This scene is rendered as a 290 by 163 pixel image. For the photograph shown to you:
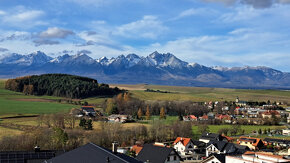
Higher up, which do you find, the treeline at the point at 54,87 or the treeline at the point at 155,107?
the treeline at the point at 54,87

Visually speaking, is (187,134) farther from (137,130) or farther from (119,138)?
(119,138)

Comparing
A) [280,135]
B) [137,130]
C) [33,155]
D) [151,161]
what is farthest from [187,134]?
[33,155]

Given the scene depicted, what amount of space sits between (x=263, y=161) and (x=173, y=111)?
10545cm

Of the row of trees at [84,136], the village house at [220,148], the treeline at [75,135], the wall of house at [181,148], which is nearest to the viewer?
the row of trees at [84,136]

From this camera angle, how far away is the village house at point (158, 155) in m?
44.1

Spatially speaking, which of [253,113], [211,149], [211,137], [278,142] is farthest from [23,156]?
[253,113]

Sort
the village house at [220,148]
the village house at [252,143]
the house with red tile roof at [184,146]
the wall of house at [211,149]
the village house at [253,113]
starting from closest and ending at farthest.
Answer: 1. the village house at [220,148]
2. the wall of house at [211,149]
3. the house with red tile roof at [184,146]
4. the village house at [252,143]
5. the village house at [253,113]

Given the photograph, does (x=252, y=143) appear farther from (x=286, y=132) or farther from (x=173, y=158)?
(x=173, y=158)

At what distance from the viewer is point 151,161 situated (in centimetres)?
4381

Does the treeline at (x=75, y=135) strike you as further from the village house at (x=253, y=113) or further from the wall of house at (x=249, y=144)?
the village house at (x=253, y=113)

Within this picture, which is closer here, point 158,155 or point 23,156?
point 23,156

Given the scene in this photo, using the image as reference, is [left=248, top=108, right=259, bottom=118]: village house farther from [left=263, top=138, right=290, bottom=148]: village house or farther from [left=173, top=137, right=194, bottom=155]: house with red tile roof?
[left=173, top=137, right=194, bottom=155]: house with red tile roof

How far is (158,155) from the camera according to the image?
44.7 m

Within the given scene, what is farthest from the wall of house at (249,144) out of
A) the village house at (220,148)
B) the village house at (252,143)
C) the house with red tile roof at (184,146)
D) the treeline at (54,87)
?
the treeline at (54,87)
